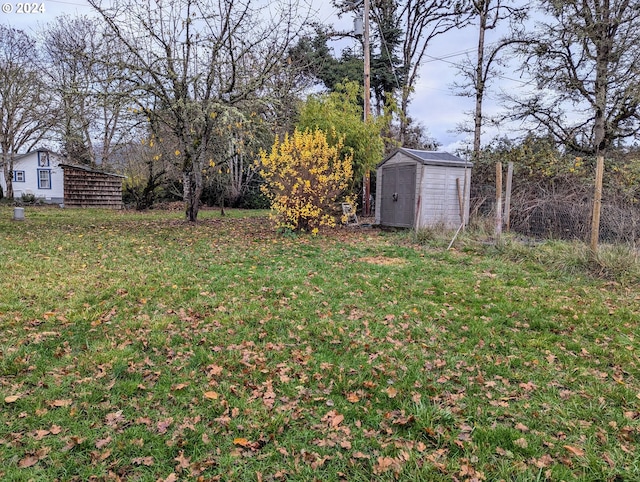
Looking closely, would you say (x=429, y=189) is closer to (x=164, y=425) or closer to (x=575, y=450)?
(x=575, y=450)

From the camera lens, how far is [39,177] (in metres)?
22.0

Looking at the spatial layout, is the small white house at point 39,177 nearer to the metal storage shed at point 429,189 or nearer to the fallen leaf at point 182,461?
the metal storage shed at point 429,189

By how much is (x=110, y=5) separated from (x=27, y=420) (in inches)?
411

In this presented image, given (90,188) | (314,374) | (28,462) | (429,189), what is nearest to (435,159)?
(429,189)

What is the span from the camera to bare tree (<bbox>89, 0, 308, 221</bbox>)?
31.8 ft

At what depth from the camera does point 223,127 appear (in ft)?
34.5

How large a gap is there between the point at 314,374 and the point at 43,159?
2523 cm

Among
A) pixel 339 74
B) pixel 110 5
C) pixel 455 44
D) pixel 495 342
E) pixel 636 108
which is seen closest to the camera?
pixel 495 342

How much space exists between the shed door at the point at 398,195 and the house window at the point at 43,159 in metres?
20.4

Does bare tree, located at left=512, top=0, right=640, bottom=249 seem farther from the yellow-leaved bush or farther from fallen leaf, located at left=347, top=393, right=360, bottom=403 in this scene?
fallen leaf, located at left=347, top=393, right=360, bottom=403

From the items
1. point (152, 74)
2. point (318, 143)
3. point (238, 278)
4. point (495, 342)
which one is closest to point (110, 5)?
point (152, 74)

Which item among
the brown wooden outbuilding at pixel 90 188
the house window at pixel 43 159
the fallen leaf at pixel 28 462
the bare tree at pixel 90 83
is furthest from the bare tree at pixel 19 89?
the fallen leaf at pixel 28 462

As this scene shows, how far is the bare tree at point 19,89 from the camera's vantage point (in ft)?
55.0

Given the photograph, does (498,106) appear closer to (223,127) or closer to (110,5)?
(223,127)
